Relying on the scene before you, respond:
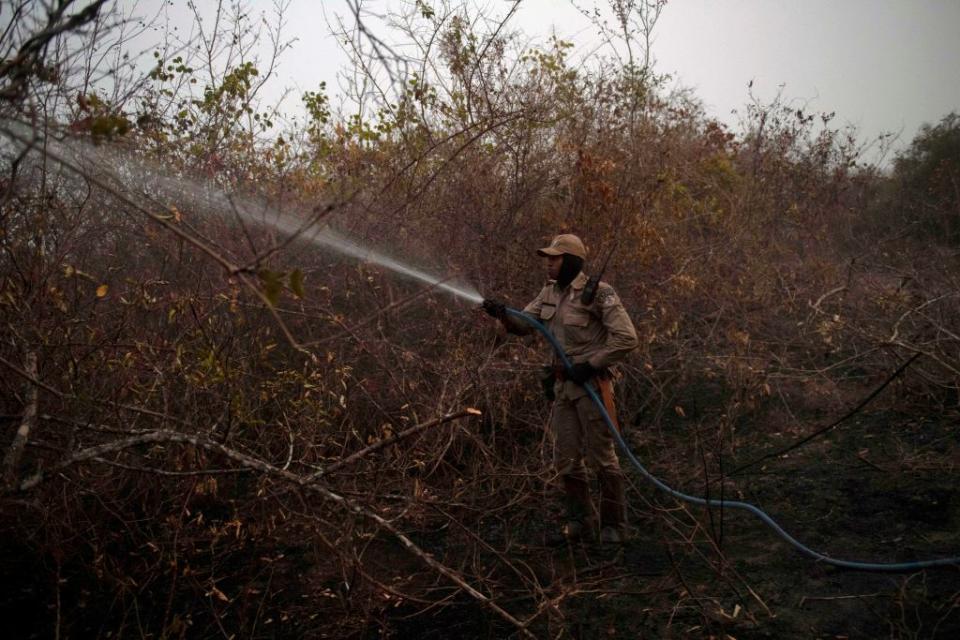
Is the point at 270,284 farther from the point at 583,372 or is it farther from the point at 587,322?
the point at 587,322

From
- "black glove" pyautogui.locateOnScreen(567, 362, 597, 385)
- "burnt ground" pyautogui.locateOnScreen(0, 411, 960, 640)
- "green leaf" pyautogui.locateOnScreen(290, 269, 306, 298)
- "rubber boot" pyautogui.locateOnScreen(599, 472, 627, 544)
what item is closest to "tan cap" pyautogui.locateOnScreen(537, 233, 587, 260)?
"black glove" pyautogui.locateOnScreen(567, 362, 597, 385)

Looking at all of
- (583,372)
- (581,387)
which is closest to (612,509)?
(581,387)

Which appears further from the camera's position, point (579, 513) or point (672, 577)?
point (579, 513)

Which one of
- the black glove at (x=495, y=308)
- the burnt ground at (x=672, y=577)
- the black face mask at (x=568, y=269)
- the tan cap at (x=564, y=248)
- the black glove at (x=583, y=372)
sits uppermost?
the tan cap at (x=564, y=248)

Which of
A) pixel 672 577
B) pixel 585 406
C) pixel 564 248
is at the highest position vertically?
pixel 564 248

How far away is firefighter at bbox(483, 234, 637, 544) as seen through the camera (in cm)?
495

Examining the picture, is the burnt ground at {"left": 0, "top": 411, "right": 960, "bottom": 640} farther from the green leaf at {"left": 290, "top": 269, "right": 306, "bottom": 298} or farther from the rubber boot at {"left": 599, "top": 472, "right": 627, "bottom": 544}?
the green leaf at {"left": 290, "top": 269, "right": 306, "bottom": 298}

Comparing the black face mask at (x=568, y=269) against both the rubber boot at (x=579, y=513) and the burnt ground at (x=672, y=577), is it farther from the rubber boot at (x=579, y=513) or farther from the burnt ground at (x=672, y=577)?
the burnt ground at (x=672, y=577)

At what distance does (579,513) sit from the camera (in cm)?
509

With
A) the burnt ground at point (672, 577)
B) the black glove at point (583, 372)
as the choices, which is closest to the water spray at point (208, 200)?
the black glove at point (583, 372)

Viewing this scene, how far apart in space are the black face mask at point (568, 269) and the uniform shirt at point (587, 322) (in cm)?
3

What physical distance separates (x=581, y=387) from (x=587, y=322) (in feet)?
1.38

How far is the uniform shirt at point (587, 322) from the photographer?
487cm

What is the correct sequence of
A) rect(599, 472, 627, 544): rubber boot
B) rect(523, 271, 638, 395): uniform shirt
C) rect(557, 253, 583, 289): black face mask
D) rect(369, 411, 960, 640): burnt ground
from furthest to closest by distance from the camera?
rect(557, 253, 583, 289): black face mask < rect(599, 472, 627, 544): rubber boot < rect(523, 271, 638, 395): uniform shirt < rect(369, 411, 960, 640): burnt ground
